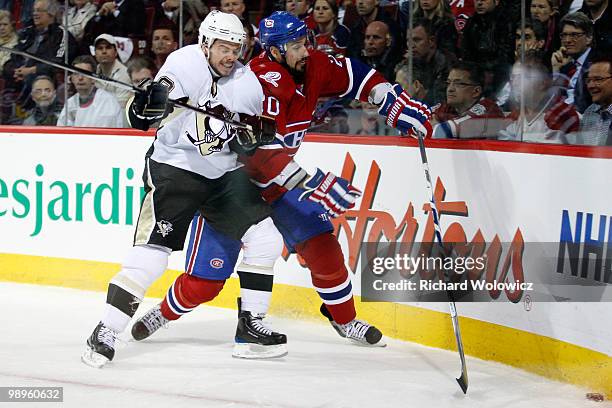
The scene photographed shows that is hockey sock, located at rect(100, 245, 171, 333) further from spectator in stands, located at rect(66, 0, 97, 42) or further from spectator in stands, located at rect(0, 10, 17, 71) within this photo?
spectator in stands, located at rect(0, 10, 17, 71)

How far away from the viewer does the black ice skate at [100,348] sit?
13.8ft

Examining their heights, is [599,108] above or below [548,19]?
below

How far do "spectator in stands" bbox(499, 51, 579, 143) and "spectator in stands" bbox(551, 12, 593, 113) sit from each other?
0.05 metres

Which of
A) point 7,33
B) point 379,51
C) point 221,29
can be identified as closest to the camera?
point 221,29

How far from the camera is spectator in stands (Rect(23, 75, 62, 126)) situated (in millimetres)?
6379

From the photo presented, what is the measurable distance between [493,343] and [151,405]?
1468 millimetres

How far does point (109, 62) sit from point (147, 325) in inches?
84.4

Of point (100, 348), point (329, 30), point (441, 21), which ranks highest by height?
point (441, 21)

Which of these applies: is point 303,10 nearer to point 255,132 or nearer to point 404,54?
point 404,54

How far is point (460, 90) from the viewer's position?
4855 millimetres

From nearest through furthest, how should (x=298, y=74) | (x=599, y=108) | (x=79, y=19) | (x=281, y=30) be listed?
(x=599, y=108) < (x=281, y=30) < (x=298, y=74) < (x=79, y=19)

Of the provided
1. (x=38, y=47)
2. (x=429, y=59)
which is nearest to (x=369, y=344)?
(x=429, y=59)

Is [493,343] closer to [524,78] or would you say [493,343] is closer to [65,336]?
[524,78]

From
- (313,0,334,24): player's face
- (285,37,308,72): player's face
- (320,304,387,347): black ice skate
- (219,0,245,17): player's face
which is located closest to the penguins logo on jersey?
(285,37,308,72): player's face
